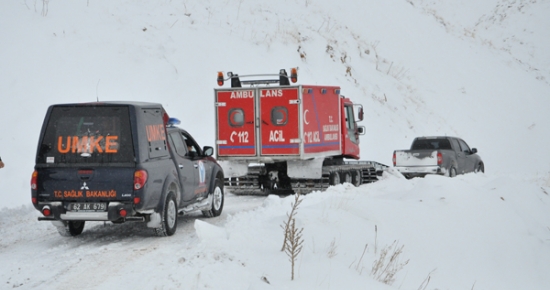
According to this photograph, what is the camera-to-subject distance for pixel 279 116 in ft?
54.7

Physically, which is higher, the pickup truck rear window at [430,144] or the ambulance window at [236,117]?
the ambulance window at [236,117]

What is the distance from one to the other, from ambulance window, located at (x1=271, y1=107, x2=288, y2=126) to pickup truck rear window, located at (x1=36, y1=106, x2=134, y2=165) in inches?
286

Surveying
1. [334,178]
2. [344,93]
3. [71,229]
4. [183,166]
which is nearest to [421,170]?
[334,178]

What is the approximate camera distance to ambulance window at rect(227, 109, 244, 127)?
17.0 metres

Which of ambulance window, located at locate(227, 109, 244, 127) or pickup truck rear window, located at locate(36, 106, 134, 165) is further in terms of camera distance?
ambulance window, located at locate(227, 109, 244, 127)

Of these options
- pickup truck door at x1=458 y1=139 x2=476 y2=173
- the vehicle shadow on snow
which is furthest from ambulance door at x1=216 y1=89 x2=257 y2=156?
pickup truck door at x1=458 y1=139 x2=476 y2=173

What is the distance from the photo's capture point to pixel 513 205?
496 inches

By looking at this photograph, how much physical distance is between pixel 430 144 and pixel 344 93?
6.07m

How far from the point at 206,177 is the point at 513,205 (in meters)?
5.88

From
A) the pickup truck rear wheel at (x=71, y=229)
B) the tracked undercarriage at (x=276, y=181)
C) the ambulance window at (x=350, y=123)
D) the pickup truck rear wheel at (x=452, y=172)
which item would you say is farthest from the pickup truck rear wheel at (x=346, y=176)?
the pickup truck rear wheel at (x=71, y=229)

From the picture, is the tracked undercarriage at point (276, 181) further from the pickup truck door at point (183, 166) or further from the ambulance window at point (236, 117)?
the pickup truck door at point (183, 166)

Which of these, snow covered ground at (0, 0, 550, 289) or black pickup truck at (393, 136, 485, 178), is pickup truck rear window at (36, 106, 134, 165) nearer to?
snow covered ground at (0, 0, 550, 289)

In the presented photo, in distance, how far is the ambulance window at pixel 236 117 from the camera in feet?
55.9

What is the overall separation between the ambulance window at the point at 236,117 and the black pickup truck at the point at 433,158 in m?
6.77
